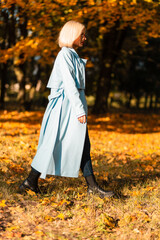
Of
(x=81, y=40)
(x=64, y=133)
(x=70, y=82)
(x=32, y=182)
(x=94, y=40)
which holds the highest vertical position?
(x=94, y=40)

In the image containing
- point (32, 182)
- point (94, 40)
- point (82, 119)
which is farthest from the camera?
point (94, 40)

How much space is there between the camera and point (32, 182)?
3.77 metres

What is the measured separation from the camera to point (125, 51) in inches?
708

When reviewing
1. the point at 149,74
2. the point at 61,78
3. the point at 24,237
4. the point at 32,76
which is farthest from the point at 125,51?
the point at 24,237

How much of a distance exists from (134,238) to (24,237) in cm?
102

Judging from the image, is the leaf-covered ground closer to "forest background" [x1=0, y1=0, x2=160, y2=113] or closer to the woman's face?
the woman's face

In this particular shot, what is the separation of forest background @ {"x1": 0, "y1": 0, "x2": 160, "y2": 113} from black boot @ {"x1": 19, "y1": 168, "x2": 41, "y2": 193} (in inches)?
82.8

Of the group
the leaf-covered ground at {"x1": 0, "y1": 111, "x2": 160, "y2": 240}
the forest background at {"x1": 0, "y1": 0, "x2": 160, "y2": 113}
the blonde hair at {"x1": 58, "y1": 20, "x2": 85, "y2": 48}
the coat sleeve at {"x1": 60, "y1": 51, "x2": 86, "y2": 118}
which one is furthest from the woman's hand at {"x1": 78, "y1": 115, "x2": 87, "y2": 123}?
the forest background at {"x1": 0, "y1": 0, "x2": 160, "y2": 113}

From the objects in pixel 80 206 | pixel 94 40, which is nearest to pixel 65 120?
pixel 80 206

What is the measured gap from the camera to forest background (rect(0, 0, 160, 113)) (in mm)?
9281

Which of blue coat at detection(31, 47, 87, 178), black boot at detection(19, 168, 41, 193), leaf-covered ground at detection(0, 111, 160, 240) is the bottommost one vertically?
leaf-covered ground at detection(0, 111, 160, 240)

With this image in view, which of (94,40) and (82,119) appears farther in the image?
(94,40)

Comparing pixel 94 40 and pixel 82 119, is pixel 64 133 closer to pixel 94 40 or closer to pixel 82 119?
pixel 82 119

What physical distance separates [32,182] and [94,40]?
599 inches
